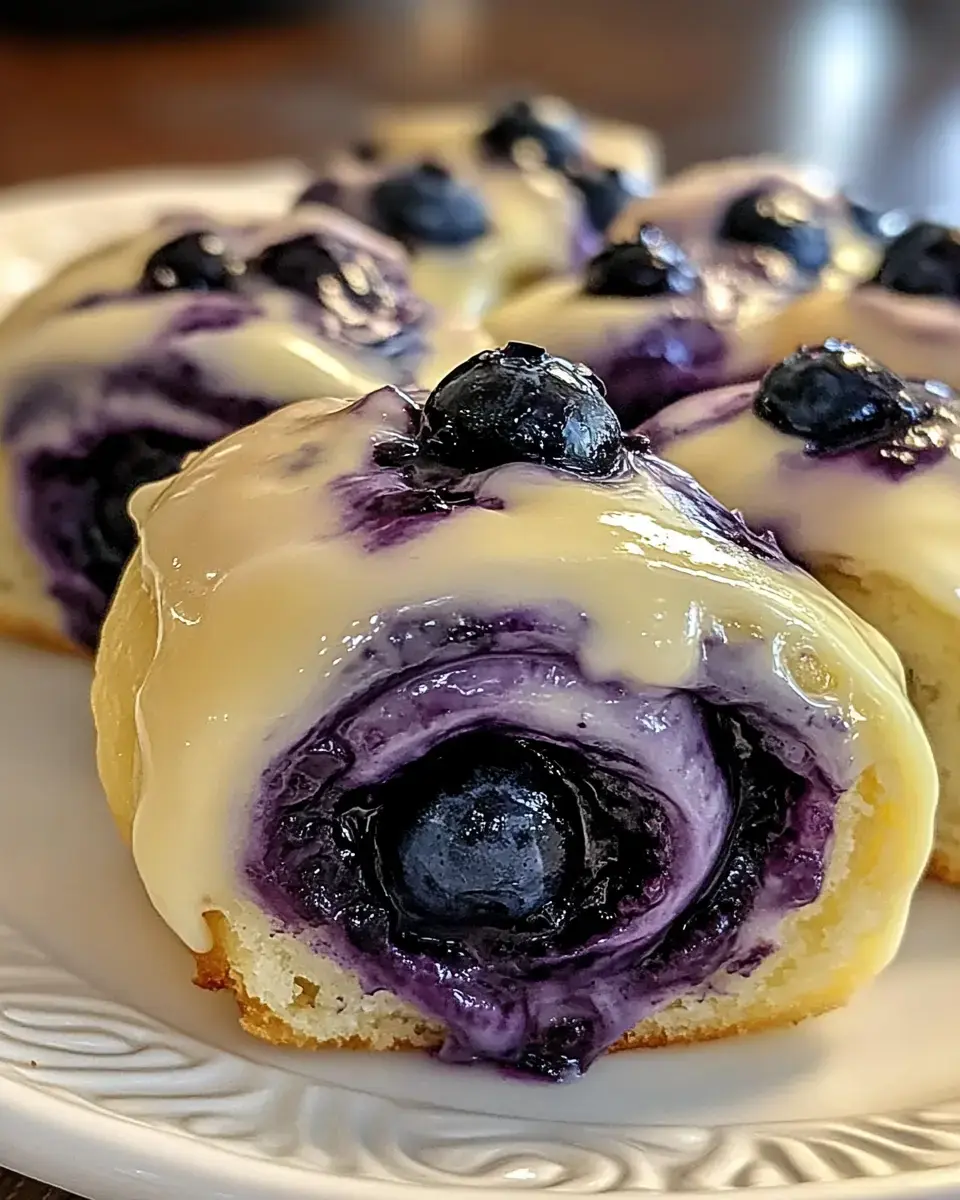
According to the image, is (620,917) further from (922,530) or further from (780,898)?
(922,530)

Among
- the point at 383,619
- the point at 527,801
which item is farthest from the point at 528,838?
the point at 383,619

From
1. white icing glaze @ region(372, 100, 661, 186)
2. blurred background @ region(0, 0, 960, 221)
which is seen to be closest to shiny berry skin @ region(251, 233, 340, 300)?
white icing glaze @ region(372, 100, 661, 186)

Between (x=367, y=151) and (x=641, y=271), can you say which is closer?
(x=641, y=271)

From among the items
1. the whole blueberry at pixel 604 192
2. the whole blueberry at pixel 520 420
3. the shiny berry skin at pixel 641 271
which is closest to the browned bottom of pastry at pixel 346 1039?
the whole blueberry at pixel 520 420

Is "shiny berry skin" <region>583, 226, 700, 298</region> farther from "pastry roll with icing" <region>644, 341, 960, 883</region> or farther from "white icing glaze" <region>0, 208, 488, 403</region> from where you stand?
"pastry roll with icing" <region>644, 341, 960, 883</region>

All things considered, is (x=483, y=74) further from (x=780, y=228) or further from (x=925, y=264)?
(x=925, y=264)

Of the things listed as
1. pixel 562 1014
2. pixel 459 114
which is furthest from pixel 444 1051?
pixel 459 114

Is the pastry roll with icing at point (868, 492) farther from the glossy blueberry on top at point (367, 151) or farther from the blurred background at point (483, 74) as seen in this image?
the blurred background at point (483, 74)
